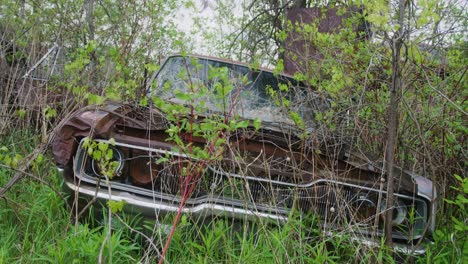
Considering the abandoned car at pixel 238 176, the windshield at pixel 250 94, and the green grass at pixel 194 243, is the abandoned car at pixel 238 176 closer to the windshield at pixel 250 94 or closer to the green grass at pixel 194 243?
the green grass at pixel 194 243

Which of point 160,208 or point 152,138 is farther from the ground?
point 152,138

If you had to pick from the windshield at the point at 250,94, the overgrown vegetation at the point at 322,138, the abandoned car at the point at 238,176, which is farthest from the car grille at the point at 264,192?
the windshield at the point at 250,94

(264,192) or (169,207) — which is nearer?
(169,207)

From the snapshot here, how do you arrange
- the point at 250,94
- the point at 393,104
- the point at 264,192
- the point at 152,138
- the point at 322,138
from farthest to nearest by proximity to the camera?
the point at 250,94, the point at 322,138, the point at 152,138, the point at 264,192, the point at 393,104

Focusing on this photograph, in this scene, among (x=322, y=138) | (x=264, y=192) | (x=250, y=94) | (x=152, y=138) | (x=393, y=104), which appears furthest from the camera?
(x=250, y=94)

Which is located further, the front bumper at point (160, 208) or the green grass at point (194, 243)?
the front bumper at point (160, 208)

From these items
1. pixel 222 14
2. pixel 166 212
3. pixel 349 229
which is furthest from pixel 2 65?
pixel 222 14

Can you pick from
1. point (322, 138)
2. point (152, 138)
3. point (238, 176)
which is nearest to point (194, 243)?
point (238, 176)

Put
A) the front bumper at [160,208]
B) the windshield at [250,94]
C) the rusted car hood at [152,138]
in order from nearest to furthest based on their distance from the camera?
the front bumper at [160,208]
the rusted car hood at [152,138]
the windshield at [250,94]

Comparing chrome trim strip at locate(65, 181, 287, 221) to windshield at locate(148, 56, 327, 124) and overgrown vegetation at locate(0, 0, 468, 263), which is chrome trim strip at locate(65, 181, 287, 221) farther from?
windshield at locate(148, 56, 327, 124)


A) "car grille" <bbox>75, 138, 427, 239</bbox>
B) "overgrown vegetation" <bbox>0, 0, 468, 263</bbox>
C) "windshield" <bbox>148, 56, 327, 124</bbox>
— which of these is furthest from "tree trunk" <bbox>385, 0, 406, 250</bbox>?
"windshield" <bbox>148, 56, 327, 124</bbox>

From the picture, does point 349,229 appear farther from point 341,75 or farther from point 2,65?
point 2,65

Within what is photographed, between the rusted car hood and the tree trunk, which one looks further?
the rusted car hood

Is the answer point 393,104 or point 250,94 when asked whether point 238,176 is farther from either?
point 250,94
